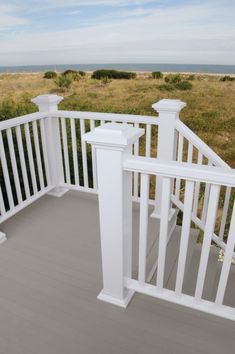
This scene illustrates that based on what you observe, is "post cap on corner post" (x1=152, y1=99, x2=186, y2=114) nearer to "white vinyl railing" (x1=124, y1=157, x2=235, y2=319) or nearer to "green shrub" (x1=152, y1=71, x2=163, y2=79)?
"white vinyl railing" (x1=124, y1=157, x2=235, y2=319)

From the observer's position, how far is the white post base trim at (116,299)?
1604 mm

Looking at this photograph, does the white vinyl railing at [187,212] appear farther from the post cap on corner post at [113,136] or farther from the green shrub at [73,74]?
the green shrub at [73,74]

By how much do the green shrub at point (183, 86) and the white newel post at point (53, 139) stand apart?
29.0 ft

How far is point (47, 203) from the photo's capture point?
290 centimetres

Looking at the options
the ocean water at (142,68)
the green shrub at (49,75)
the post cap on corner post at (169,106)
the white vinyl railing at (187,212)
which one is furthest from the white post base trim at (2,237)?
the green shrub at (49,75)

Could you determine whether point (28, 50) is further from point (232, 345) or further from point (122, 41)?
point (232, 345)

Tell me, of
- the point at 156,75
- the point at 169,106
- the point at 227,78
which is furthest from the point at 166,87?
the point at 169,106

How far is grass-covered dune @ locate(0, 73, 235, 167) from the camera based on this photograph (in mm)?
9328

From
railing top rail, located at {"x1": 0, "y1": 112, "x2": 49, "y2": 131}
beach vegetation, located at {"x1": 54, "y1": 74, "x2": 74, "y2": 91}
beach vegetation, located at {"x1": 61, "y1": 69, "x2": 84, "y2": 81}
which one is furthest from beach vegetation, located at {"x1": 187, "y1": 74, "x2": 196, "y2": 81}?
railing top rail, located at {"x1": 0, "y1": 112, "x2": 49, "y2": 131}

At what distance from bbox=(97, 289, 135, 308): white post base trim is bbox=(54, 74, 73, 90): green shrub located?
1037 cm

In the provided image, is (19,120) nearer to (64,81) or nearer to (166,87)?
(64,81)

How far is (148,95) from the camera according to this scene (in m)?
10.5

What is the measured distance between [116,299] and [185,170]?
0.99 m

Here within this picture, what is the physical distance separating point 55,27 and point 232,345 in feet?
35.8
